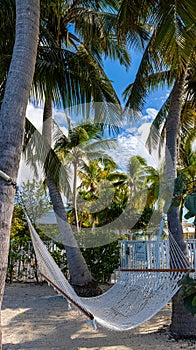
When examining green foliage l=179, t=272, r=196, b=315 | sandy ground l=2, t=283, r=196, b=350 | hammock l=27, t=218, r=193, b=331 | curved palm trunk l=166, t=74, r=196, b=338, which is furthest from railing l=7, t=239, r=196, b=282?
green foliage l=179, t=272, r=196, b=315

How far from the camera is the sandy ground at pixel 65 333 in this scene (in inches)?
108

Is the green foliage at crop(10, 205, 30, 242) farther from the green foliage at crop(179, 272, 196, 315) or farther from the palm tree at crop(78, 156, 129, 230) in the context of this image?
the green foliage at crop(179, 272, 196, 315)

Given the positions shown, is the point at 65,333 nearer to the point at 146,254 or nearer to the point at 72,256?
the point at 72,256

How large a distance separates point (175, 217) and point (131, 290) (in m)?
0.84

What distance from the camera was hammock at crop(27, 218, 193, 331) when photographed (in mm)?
2531

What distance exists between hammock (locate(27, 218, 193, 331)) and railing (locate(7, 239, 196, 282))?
1101 millimetres

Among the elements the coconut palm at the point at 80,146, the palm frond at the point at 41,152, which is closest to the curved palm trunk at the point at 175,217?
the palm frond at the point at 41,152

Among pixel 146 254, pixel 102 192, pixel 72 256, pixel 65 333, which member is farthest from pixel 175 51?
pixel 102 192

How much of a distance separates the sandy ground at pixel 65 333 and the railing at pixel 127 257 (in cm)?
77

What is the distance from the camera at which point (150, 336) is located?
3008mm

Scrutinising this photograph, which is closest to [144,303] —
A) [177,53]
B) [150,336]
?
[150,336]

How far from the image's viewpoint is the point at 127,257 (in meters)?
5.59

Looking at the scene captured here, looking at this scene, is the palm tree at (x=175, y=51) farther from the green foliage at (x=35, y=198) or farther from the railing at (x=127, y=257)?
the green foliage at (x=35, y=198)

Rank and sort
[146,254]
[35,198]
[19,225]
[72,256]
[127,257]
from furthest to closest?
[35,198] → [19,225] → [127,257] → [146,254] → [72,256]
